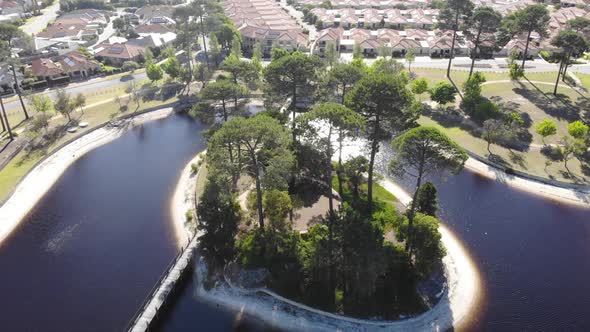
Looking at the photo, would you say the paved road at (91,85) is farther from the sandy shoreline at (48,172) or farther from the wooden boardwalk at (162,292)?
the wooden boardwalk at (162,292)

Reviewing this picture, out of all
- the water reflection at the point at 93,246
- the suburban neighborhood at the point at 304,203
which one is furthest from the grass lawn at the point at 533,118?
the water reflection at the point at 93,246

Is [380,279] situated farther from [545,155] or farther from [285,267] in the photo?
[545,155]

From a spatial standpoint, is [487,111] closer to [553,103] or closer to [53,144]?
[553,103]

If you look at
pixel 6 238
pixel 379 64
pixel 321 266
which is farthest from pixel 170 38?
pixel 321 266

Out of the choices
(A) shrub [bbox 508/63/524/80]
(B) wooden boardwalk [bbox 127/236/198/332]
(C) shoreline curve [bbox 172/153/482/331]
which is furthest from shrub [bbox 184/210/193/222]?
(A) shrub [bbox 508/63/524/80]

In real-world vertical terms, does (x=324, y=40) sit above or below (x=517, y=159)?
above

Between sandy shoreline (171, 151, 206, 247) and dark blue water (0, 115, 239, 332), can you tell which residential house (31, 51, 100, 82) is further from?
sandy shoreline (171, 151, 206, 247)

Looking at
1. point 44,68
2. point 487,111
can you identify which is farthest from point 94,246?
point 44,68
